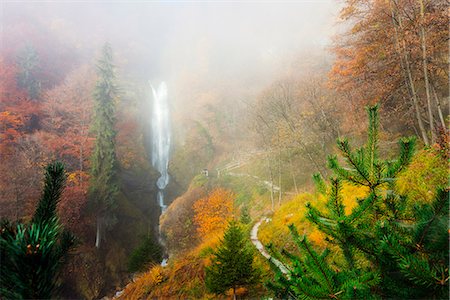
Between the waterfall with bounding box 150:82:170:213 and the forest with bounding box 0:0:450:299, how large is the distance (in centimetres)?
37

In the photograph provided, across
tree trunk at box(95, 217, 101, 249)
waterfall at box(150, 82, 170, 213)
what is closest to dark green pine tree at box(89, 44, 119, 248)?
tree trunk at box(95, 217, 101, 249)

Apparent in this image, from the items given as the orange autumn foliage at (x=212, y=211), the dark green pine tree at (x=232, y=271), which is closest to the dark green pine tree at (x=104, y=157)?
the orange autumn foliage at (x=212, y=211)

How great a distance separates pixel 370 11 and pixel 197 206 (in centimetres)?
1953

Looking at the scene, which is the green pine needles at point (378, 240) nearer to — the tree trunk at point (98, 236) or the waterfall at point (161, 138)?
the tree trunk at point (98, 236)

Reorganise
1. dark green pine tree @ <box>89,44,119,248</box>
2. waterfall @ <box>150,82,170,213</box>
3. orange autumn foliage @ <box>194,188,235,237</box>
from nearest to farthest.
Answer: orange autumn foliage @ <box>194,188,235,237</box> < dark green pine tree @ <box>89,44,119,248</box> < waterfall @ <box>150,82,170,213</box>

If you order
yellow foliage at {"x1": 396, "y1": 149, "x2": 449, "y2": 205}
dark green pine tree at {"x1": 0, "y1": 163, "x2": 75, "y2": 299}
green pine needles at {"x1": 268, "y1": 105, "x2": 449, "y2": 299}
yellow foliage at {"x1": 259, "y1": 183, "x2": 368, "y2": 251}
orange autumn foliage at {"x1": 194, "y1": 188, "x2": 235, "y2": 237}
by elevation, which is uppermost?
dark green pine tree at {"x1": 0, "y1": 163, "x2": 75, "y2": 299}

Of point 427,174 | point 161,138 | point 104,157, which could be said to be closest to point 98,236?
point 104,157

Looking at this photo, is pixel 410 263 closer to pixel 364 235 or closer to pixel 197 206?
pixel 364 235

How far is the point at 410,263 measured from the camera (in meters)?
1.19

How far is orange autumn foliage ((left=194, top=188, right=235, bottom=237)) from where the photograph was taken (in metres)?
19.8

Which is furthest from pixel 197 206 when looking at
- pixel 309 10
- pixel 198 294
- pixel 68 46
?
pixel 309 10

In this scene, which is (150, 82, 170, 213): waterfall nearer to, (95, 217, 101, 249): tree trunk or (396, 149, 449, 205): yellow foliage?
(95, 217, 101, 249): tree trunk

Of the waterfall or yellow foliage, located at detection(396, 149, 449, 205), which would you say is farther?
the waterfall

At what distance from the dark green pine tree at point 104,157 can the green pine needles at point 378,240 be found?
23.4 m
